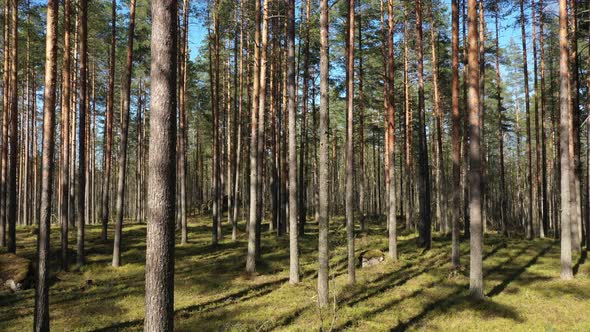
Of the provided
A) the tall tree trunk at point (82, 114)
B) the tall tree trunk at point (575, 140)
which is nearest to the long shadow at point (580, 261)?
the tall tree trunk at point (575, 140)

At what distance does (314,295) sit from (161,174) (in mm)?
7622

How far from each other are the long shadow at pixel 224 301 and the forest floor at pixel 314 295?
0.11ft

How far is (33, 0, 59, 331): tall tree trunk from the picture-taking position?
8500 mm

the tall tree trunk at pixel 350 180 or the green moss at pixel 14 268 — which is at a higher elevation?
the tall tree trunk at pixel 350 180

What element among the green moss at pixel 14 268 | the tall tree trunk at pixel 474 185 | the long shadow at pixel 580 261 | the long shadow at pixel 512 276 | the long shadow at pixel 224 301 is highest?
the tall tree trunk at pixel 474 185

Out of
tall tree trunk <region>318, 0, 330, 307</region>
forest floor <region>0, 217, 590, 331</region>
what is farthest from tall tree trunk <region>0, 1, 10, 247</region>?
tall tree trunk <region>318, 0, 330, 307</region>

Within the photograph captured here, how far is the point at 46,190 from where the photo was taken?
8.78m

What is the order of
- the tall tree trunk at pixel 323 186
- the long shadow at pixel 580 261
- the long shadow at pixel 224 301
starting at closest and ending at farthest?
the long shadow at pixel 224 301
the tall tree trunk at pixel 323 186
the long shadow at pixel 580 261

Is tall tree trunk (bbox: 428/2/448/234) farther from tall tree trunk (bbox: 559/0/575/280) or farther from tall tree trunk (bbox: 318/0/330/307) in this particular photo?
tall tree trunk (bbox: 318/0/330/307)

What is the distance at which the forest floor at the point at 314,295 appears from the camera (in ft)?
30.0

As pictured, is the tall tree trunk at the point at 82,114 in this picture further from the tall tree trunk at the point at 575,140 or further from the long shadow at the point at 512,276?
the tall tree trunk at the point at 575,140

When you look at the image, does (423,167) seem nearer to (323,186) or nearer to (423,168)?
(423,168)

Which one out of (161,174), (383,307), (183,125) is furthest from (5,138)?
(383,307)

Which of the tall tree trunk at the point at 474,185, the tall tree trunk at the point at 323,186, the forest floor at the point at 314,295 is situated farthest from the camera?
the tall tree trunk at the point at 474,185
